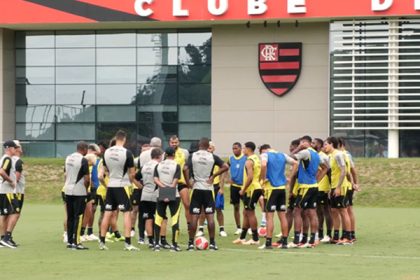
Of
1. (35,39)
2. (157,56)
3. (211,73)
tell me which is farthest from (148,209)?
(35,39)

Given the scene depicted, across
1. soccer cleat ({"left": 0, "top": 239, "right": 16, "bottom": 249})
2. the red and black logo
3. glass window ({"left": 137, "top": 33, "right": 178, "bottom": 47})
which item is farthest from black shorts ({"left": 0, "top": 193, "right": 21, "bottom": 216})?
glass window ({"left": 137, "top": 33, "right": 178, "bottom": 47})

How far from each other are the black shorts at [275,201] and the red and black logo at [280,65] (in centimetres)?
2635

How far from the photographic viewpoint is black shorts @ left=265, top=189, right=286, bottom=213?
18266 mm

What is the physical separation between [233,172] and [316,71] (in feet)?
76.8

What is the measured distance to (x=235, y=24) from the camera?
1772 inches

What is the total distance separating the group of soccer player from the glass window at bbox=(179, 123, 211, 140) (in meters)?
25.8

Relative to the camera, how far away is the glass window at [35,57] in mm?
47531

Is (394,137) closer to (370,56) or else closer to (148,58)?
(370,56)

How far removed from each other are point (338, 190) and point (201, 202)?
9.73 ft

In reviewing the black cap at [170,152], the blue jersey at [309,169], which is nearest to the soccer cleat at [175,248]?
the black cap at [170,152]

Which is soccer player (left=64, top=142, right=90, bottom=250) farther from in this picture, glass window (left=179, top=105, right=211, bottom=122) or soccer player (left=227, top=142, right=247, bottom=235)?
glass window (left=179, top=105, right=211, bottom=122)

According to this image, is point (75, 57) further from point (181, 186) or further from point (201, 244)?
point (201, 244)

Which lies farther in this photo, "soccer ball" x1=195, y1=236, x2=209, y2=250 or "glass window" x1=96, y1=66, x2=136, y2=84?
"glass window" x1=96, y1=66, x2=136, y2=84

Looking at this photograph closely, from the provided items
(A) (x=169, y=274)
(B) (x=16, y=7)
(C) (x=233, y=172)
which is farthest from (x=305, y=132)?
(A) (x=169, y=274)
